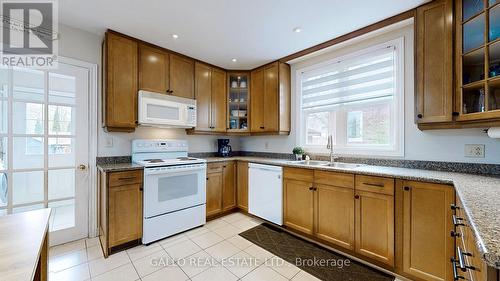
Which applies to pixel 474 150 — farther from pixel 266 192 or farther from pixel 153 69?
pixel 153 69

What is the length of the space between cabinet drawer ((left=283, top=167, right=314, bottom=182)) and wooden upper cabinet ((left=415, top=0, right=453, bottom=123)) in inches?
46.3

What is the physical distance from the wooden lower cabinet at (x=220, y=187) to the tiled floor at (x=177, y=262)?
61 cm

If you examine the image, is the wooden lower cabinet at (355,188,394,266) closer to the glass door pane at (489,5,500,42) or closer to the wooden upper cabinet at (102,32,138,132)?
the glass door pane at (489,5,500,42)

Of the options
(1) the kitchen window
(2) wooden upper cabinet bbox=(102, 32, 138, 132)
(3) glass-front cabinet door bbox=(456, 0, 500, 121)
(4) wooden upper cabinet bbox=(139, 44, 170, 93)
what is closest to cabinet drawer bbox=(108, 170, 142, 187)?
(2) wooden upper cabinet bbox=(102, 32, 138, 132)

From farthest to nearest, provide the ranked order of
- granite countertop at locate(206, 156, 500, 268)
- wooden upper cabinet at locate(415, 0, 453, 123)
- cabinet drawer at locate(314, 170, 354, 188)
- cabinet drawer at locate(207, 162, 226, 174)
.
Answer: cabinet drawer at locate(207, 162, 226, 174) < cabinet drawer at locate(314, 170, 354, 188) < wooden upper cabinet at locate(415, 0, 453, 123) < granite countertop at locate(206, 156, 500, 268)

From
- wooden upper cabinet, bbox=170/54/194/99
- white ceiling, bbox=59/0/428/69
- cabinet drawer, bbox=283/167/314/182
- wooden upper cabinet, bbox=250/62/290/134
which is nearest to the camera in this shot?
white ceiling, bbox=59/0/428/69

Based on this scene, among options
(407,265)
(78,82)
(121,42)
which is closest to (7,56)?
(78,82)

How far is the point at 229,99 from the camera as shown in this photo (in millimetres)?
3695

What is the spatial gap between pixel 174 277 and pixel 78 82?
2455 millimetres

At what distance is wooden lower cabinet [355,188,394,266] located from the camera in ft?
5.87

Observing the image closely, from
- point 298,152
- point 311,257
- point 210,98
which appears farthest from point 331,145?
point 210,98

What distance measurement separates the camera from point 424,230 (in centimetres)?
161

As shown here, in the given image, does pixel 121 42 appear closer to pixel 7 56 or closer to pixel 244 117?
pixel 7 56

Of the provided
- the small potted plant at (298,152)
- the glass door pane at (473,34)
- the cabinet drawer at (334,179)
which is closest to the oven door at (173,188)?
the small potted plant at (298,152)
